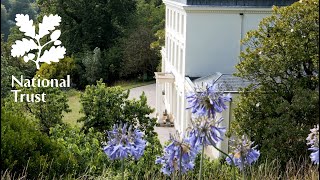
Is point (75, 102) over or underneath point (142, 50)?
Result: underneath

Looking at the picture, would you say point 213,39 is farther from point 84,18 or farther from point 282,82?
point 84,18

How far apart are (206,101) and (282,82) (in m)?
9.64

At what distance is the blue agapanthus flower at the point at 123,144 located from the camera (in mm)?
3198

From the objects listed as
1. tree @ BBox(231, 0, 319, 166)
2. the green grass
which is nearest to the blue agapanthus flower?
tree @ BBox(231, 0, 319, 166)

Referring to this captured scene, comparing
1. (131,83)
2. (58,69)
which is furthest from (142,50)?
(58,69)

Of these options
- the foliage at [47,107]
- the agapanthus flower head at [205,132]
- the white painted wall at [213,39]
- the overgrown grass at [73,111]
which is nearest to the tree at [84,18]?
the overgrown grass at [73,111]

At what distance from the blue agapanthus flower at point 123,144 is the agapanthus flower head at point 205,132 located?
0.36m

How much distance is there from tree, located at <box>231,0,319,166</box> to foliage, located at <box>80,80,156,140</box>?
94.4 inches

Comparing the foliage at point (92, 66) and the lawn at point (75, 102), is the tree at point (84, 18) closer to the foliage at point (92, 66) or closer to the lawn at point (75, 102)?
the foliage at point (92, 66)

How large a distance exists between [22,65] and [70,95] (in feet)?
11.9

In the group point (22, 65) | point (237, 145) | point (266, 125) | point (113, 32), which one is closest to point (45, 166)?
point (237, 145)

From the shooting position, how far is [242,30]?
1962 cm

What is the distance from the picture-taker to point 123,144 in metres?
3.26

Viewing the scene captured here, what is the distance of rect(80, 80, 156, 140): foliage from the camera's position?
43.8ft
